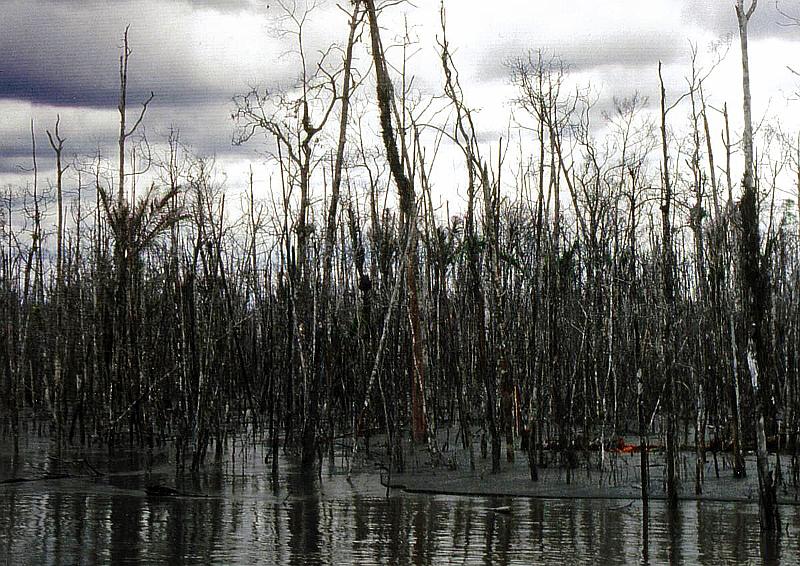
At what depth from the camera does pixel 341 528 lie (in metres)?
6.50

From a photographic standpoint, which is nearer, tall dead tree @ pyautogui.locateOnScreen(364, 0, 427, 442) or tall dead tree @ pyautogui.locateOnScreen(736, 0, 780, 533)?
tall dead tree @ pyautogui.locateOnScreen(736, 0, 780, 533)

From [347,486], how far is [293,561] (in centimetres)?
330

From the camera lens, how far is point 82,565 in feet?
17.0

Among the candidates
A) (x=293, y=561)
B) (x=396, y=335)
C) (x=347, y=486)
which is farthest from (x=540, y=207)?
(x=293, y=561)

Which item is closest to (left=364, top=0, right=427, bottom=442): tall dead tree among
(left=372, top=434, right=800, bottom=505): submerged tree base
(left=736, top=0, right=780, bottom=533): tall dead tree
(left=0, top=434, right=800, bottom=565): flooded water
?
Answer: (left=372, top=434, right=800, bottom=505): submerged tree base

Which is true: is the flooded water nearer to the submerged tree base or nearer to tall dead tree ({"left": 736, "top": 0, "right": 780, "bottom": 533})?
the submerged tree base

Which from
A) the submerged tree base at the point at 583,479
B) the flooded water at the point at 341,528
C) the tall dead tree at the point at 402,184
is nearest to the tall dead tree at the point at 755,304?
the flooded water at the point at 341,528

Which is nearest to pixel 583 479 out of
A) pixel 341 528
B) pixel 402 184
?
pixel 341 528

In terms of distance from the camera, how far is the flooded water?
5543 millimetres

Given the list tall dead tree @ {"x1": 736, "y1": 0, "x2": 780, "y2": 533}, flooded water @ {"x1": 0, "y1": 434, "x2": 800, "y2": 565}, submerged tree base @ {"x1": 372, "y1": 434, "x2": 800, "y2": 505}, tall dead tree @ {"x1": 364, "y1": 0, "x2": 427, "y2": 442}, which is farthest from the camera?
tall dead tree @ {"x1": 364, "y1": 0, "x2": 427, "y2": 442}

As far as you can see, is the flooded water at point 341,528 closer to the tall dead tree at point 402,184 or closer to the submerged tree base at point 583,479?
the submerged tree base at point 583,479

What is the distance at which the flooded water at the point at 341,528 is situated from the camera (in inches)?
218

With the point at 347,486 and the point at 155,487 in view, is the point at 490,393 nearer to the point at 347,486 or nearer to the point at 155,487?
the point at 347,486

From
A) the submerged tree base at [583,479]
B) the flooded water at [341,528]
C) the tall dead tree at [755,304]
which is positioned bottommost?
the flooded water at [341,528]
